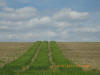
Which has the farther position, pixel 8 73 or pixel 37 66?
pixel 37 66

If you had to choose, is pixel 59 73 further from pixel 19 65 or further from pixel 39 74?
pixel 19 65

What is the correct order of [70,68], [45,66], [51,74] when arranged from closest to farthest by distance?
[51,74] < [70,68] < [45,66]

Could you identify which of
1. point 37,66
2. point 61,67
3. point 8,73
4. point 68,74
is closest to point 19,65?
point 37,66

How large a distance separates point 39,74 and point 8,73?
6.50 feet

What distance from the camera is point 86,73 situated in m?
13.4

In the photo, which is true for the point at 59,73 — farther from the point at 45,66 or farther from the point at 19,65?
the point at 19,65

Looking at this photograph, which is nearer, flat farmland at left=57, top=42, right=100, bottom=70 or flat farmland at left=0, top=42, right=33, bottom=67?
flat farmland at left=57, top=42, right=100, bottom=70

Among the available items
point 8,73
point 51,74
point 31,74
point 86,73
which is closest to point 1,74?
point 8,73

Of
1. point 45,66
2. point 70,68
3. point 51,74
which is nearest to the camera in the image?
point 51,74

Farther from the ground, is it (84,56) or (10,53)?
(10,53)

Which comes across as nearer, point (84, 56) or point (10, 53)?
point (84, 56)

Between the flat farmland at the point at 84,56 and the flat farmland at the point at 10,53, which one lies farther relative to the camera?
the flat farmland at the point at 10,53

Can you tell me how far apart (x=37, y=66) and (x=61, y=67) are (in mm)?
2152

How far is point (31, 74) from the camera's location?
1288cm
